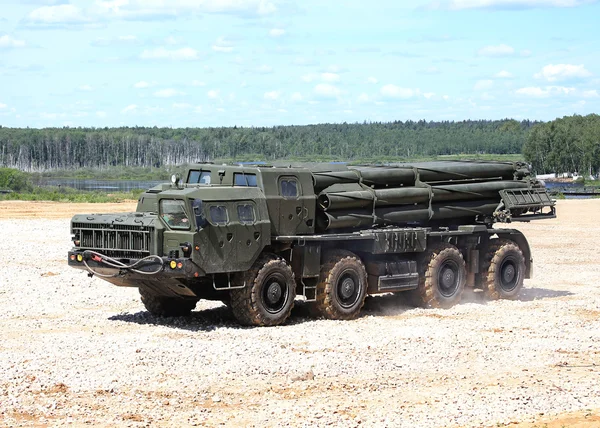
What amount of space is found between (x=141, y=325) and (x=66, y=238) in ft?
54.9

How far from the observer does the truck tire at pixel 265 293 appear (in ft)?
55.5

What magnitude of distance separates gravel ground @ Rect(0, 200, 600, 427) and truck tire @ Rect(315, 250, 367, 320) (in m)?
0.31

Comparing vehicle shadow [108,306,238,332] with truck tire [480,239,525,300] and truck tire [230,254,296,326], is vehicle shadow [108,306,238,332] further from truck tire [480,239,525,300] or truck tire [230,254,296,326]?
truck tire [480,239,525,300]

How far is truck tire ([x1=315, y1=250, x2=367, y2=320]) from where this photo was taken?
18047 mm

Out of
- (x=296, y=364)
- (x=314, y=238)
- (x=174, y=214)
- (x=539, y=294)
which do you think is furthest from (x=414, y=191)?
(x=296, y=364)

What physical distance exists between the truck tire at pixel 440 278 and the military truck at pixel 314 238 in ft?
0.08

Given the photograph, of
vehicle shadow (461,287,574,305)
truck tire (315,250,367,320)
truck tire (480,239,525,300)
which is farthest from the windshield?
truck tire (480,239,525,300)

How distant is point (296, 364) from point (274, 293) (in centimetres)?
295

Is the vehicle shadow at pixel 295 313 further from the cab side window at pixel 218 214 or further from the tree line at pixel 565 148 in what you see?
the tree line at pixel 565 148

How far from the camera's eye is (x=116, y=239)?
55.3 ft

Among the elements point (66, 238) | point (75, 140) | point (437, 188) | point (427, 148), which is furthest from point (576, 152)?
point (437, 188)

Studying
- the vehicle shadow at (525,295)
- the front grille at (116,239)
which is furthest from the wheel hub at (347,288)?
the front grille at (116,239)

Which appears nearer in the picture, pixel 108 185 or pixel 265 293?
pixel 265 293

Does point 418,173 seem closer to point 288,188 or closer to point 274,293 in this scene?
point 288,188
